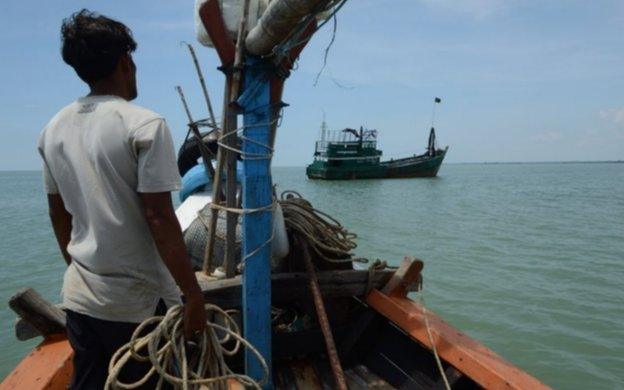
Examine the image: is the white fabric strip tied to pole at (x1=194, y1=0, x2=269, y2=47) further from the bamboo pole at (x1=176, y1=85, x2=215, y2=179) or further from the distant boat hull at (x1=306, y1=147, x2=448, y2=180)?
the distant boat hull at (x1=306, y1=147, x2=448, y2=180)

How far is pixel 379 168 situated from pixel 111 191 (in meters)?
45.3

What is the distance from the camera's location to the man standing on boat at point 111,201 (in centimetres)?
150

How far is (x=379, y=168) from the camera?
1817 inches

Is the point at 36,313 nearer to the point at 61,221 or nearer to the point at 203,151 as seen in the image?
the point at 61,221

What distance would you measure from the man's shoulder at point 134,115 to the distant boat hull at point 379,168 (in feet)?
141

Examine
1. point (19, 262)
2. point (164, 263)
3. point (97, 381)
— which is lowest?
point (19, 262)

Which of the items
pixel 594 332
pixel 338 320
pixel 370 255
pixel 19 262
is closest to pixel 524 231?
pixel 370 255

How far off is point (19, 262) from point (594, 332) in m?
12.9

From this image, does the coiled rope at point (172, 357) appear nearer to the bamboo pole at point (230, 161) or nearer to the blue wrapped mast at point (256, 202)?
the blue wrapped mast at point (256, 202)

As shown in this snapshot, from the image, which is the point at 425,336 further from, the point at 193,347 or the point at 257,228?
the point at 193,347

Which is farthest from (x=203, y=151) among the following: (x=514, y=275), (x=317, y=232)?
(x=514, y=275)

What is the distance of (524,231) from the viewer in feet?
50.8

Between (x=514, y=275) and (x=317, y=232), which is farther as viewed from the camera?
(x=514, y=275)

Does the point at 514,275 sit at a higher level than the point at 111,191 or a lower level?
lower
